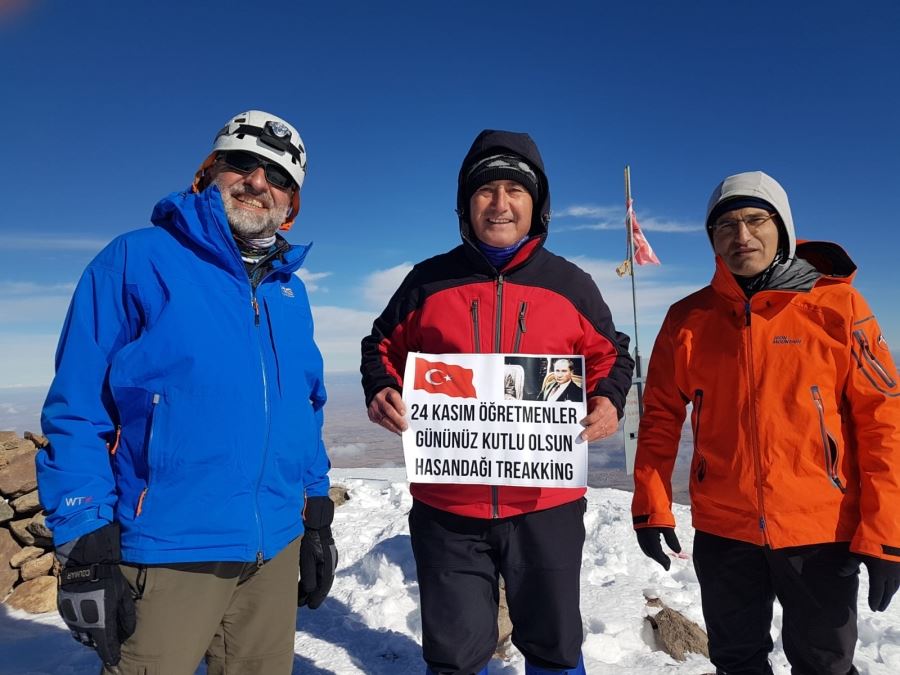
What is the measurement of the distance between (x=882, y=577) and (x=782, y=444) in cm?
69

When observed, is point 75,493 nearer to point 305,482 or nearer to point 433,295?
point 305,482

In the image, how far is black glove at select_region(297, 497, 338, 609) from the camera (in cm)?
276

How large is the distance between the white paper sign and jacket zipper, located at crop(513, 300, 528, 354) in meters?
0.07

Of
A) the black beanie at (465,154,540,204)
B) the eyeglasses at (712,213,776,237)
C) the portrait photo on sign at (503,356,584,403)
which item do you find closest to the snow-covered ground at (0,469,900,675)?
the portrait photo on sign at (503,356,584,403)

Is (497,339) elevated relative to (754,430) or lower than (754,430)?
elevated

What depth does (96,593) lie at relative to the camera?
1.87m

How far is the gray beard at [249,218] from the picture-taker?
253 centimetres

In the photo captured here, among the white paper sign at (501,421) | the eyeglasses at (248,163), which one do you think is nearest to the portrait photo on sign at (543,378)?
the white paper sign at (501,421)

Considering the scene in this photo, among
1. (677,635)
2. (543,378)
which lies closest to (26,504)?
(543,378)

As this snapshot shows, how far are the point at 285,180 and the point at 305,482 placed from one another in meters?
1.70

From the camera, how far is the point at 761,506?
2436mm

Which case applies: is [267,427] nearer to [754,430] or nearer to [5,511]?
[754,430]

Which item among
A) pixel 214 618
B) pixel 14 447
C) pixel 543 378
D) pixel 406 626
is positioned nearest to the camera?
pixel 214 618

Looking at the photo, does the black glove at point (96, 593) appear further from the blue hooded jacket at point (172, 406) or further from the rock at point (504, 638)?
the rock at point (504, 638)
